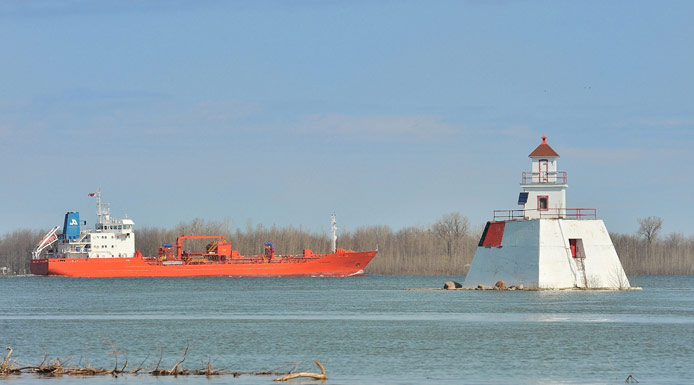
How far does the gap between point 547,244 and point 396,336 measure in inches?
Answer: 803

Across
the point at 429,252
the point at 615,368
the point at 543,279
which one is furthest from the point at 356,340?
the point at 429,252

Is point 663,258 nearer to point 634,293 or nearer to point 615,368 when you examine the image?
point 634,293

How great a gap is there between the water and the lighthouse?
1.10 meters

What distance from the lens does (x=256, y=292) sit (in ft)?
228

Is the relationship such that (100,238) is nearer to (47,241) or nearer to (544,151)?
(47,241)

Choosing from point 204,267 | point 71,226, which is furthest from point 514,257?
point 71,226

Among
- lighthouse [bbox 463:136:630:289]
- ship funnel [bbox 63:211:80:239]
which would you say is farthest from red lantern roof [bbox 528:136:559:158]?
ship funnel [bbox 63:211:80:239]

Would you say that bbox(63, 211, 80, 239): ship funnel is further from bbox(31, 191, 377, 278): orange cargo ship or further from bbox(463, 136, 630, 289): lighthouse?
bbox(463, 136, 630, 289): lighthouse

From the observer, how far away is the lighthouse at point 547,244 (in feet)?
170

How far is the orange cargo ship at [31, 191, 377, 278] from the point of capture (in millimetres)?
102625

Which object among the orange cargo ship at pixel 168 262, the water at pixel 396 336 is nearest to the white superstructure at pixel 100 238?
the orange cargo ship at pixel 168 262

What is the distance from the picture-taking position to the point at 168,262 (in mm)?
104125

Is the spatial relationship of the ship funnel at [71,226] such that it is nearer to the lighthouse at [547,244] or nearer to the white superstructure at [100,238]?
the white superstructure at [100,238]

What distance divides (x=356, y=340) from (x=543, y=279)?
21.7m
